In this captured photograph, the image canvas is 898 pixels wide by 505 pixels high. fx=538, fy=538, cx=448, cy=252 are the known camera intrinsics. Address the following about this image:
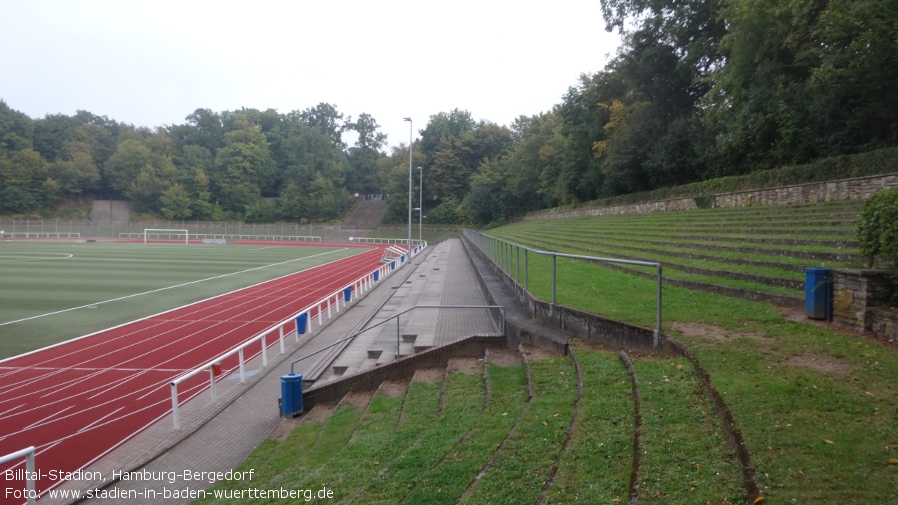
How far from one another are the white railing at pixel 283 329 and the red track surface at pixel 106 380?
82cm

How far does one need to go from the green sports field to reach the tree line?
82.3 feet

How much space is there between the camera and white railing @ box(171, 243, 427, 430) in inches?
322

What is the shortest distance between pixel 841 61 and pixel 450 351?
1843 cm

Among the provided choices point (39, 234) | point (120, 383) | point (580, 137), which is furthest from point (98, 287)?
point (39, 234)

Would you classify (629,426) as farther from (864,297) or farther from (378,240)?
(378,240)

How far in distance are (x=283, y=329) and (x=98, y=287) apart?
14878 millimetres

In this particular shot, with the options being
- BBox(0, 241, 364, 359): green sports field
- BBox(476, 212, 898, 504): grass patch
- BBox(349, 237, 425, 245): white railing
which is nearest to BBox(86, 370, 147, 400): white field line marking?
BBox(0, 241, 364, 359): green sports field

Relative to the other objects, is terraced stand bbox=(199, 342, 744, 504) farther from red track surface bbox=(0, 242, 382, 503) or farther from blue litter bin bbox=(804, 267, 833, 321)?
red track surface bbox=(0, 242, 382, 503)

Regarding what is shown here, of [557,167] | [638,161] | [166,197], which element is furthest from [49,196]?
[638,161]

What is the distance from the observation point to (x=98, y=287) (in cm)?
2527

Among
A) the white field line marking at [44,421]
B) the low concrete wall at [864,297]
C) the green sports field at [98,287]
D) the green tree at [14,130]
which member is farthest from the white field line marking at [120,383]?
the green tree at [14,130]

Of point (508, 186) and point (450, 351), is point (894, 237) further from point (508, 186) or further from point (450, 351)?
point (508, 186)

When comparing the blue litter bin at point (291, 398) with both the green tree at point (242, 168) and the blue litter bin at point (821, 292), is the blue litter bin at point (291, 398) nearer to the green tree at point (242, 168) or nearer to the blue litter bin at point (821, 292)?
the blue litter bin at point (821, 292)

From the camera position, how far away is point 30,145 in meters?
93.9
